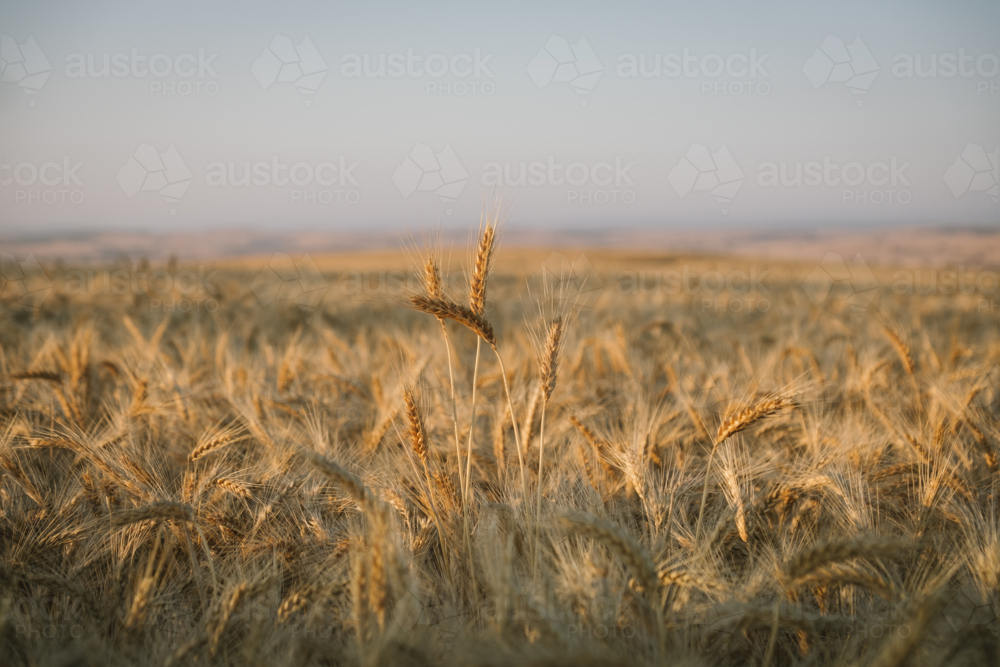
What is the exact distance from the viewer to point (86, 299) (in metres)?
6.59

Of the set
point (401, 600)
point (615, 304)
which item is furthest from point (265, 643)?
point (615, 304)

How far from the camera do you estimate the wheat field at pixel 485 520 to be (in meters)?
1.25

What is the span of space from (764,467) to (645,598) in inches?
38.3

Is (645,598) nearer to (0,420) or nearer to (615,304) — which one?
(0,420)

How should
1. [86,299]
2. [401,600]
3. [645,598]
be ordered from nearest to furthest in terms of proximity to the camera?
[401,600]
[645,598]
[86,299]

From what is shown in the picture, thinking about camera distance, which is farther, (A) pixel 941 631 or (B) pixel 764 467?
(B) pixel 764 467

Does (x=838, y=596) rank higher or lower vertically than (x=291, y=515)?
lower

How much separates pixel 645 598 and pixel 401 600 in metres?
0.62

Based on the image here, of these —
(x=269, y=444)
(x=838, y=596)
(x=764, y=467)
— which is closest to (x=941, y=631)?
(x=838, y=596)

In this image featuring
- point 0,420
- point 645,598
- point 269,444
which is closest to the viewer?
point 645,598

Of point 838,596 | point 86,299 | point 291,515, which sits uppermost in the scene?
point 86,299

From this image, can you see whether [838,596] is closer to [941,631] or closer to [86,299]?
[941,631]

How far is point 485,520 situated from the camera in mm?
1692

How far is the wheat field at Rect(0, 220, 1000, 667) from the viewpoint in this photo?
1.25 m
